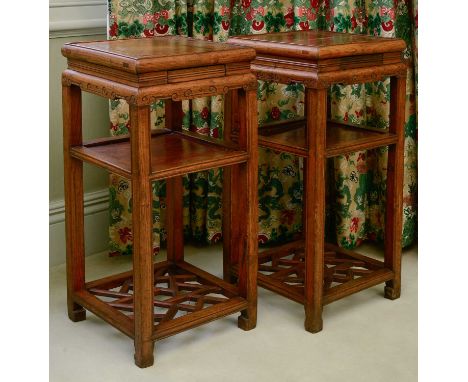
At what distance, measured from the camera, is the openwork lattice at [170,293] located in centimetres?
206

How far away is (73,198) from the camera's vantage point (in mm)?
2061

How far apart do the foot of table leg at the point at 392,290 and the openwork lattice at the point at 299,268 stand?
0.22 ft

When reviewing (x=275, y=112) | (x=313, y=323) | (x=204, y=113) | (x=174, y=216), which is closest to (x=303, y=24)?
(x=275, y=112)

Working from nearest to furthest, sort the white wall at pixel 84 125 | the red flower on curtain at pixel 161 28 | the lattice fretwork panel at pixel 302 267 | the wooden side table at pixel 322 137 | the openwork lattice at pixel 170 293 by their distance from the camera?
the wooden side table at pixel 322 137
the openwork lattice at pixel 170 293
the lattice fretwork panel at pixel 302 267
the white wall at pixel 84 125
the red flower on curtain at pixel 161 28

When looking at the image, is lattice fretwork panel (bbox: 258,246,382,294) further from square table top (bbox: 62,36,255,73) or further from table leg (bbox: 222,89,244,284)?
square table top (bbox: 62,36,255,73)

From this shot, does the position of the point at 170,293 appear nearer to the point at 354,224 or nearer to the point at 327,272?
the point at 327,272

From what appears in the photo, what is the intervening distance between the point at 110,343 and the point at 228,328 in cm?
34

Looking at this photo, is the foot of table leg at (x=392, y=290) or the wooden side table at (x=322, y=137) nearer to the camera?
the wooden side table at (x=322, y=137)

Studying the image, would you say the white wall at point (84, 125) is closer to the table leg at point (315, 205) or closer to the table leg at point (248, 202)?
the table leg at point (248, 202)

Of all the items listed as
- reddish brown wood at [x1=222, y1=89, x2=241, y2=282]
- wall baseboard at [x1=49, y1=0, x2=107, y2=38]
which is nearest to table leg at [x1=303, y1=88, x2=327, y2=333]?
reddish brown wood at [x1=222, y1=89, x2=241, y2=282]

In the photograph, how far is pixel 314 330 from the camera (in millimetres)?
2076

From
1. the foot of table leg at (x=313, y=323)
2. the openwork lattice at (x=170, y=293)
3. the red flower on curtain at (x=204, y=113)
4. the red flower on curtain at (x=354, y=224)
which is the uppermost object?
the red flower on curtain at (x=204, y=113)

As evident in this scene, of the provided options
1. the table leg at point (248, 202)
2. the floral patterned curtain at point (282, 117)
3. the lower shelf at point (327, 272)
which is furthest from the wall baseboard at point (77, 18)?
the lower shelf at point (327, 272)

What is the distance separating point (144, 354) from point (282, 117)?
3.56ft
